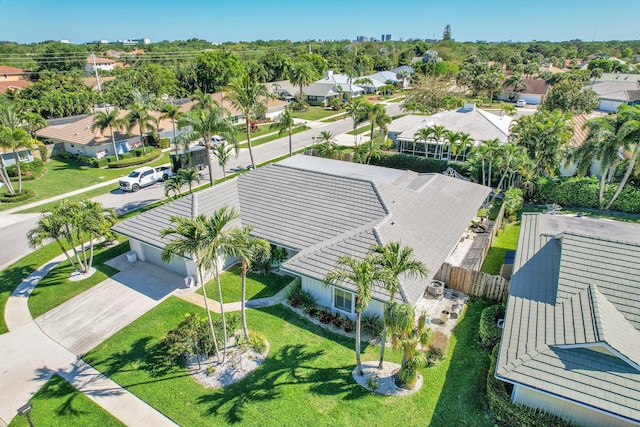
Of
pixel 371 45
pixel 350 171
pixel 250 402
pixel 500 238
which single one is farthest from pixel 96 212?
pixel 371 45

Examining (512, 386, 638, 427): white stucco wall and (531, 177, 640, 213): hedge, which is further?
(531, 177, 640, 213): hedge

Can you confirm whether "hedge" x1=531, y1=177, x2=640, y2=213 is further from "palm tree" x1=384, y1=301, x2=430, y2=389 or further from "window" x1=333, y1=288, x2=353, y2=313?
"palm tree" x1=384, y1=301, x2=430, y2=389

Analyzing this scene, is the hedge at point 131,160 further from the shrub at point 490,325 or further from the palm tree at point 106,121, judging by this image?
the shrub at point 490,325

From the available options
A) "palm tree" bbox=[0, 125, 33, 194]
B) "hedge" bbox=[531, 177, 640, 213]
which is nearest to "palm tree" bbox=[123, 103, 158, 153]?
"palm tree" bbox=[0, 125, 33, 194]

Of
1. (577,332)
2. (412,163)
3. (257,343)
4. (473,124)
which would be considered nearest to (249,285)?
(257,343)

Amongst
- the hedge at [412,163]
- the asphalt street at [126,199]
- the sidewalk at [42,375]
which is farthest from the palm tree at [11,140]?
the hedge at [412,163]

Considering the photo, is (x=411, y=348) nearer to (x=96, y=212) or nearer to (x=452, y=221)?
(x=452, y=221)

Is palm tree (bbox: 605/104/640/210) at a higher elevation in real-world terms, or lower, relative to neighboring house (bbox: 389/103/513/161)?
higher
